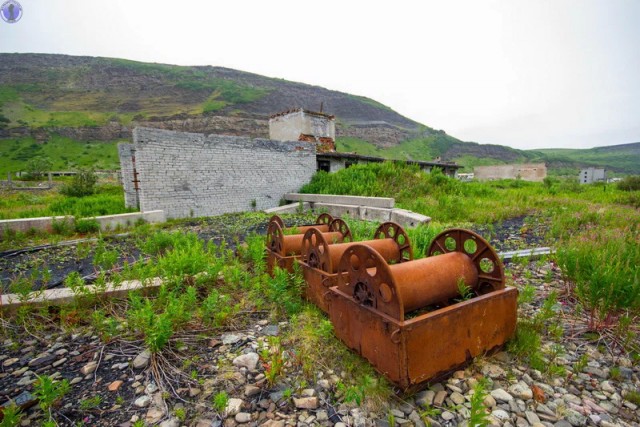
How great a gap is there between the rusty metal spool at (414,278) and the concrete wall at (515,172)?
4649 centimetres

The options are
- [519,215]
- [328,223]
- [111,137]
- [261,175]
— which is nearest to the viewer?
[328,223]

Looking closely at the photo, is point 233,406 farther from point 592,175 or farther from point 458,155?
point 458,155

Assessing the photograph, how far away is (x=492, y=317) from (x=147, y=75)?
124 meters

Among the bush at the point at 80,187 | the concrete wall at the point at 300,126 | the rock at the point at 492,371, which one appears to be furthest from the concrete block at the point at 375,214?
the bush at the point at 80,187

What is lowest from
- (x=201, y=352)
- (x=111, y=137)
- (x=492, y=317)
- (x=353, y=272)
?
(x=201, y=352)

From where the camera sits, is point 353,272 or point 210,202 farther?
point 210,202

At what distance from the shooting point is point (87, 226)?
26.4 feet

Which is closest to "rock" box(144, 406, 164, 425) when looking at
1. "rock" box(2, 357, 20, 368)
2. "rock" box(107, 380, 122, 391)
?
"rock" box(107, 380, 122, 391)

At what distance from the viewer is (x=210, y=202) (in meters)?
11.8

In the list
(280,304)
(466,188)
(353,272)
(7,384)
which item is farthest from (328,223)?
(466,188)

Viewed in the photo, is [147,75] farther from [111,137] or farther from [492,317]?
[492,317]

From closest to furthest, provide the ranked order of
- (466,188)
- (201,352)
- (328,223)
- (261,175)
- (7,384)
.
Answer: (7,384)
(201,352)
(328,223)
(261,175)
(466,188)

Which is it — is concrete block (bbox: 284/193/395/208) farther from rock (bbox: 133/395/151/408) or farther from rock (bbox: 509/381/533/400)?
rock (bbox: 133/395/151/408)

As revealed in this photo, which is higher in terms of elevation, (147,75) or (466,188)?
(147,75)
